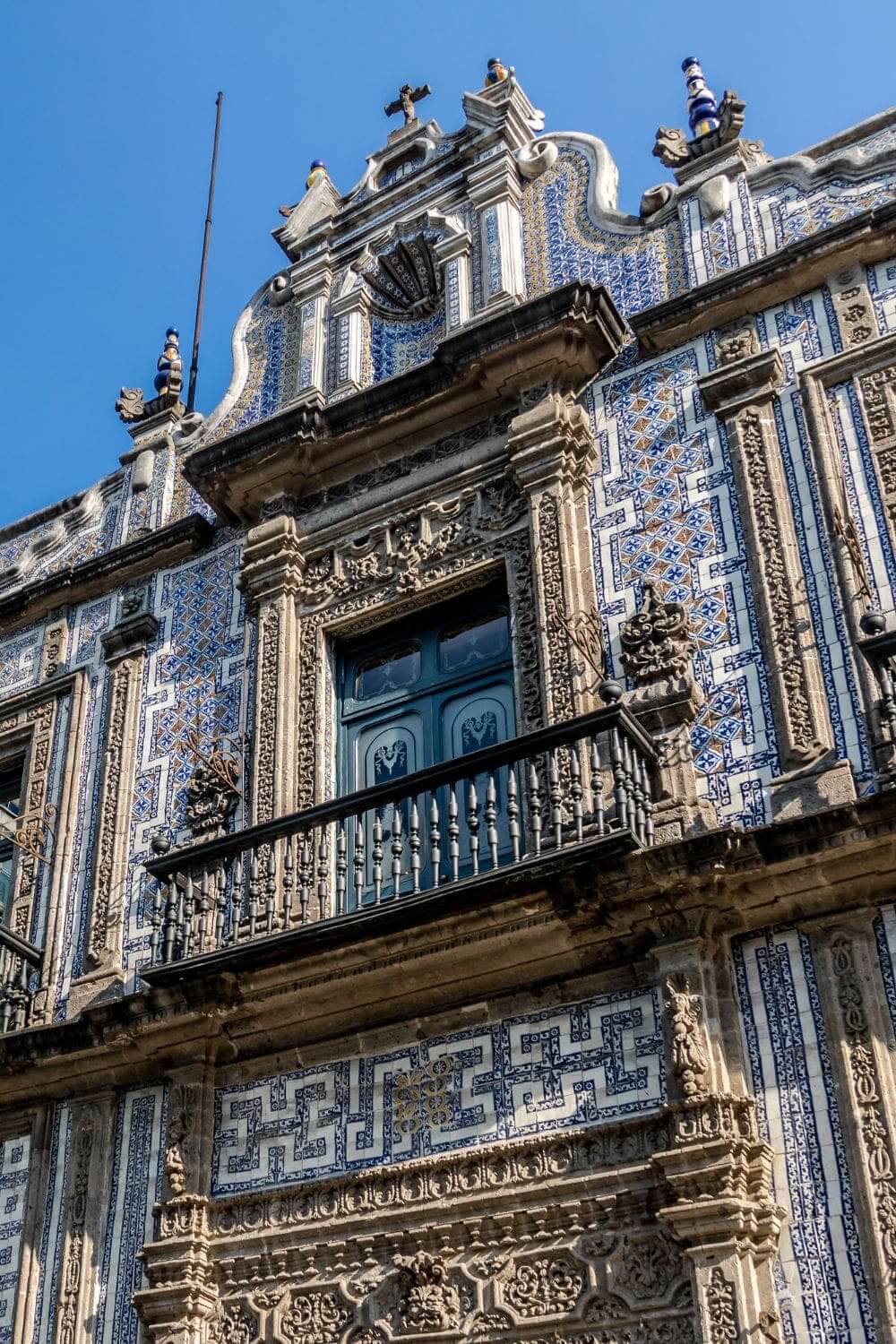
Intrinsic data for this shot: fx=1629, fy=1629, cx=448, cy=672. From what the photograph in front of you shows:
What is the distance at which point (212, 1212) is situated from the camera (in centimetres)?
812

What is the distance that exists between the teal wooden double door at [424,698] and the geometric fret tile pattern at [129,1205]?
5.33ft

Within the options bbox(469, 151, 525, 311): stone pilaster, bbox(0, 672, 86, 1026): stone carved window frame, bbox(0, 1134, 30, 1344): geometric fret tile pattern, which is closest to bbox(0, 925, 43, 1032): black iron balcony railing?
bbox(0, 672, 86, 1026): stone carved window frame

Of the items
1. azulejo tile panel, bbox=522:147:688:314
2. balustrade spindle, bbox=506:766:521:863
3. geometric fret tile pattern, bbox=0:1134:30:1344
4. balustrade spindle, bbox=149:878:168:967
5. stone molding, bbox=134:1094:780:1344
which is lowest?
stone molding, bbox=134:1094:780:1344

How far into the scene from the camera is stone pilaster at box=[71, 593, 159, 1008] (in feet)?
31.1

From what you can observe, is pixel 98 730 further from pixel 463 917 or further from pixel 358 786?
pixel 463 917

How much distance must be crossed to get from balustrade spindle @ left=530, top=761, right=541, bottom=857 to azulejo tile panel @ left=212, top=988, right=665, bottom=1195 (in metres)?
0.78

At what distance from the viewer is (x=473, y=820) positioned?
7.89 meters

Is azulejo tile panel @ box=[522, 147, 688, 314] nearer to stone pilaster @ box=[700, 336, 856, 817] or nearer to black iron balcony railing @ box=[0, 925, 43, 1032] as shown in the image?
stone pilaster @ box=[700, 336, 856, 817]

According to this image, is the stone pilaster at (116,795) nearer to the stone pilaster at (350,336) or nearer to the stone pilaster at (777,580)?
the stone pilaster at (350,336)

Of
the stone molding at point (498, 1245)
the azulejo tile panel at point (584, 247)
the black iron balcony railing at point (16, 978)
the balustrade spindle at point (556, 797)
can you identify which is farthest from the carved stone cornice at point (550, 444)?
the black iron balcony railing at point (16, 978)

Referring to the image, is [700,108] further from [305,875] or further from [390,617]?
[305,875]

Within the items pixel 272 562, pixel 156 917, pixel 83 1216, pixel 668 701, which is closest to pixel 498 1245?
pixel 83 1216

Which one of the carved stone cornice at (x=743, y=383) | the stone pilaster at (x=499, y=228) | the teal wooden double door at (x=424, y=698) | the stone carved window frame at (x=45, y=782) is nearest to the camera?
the carved stone cornice at (x=743, y=383)

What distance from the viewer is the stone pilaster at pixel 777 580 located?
7.64 meters
